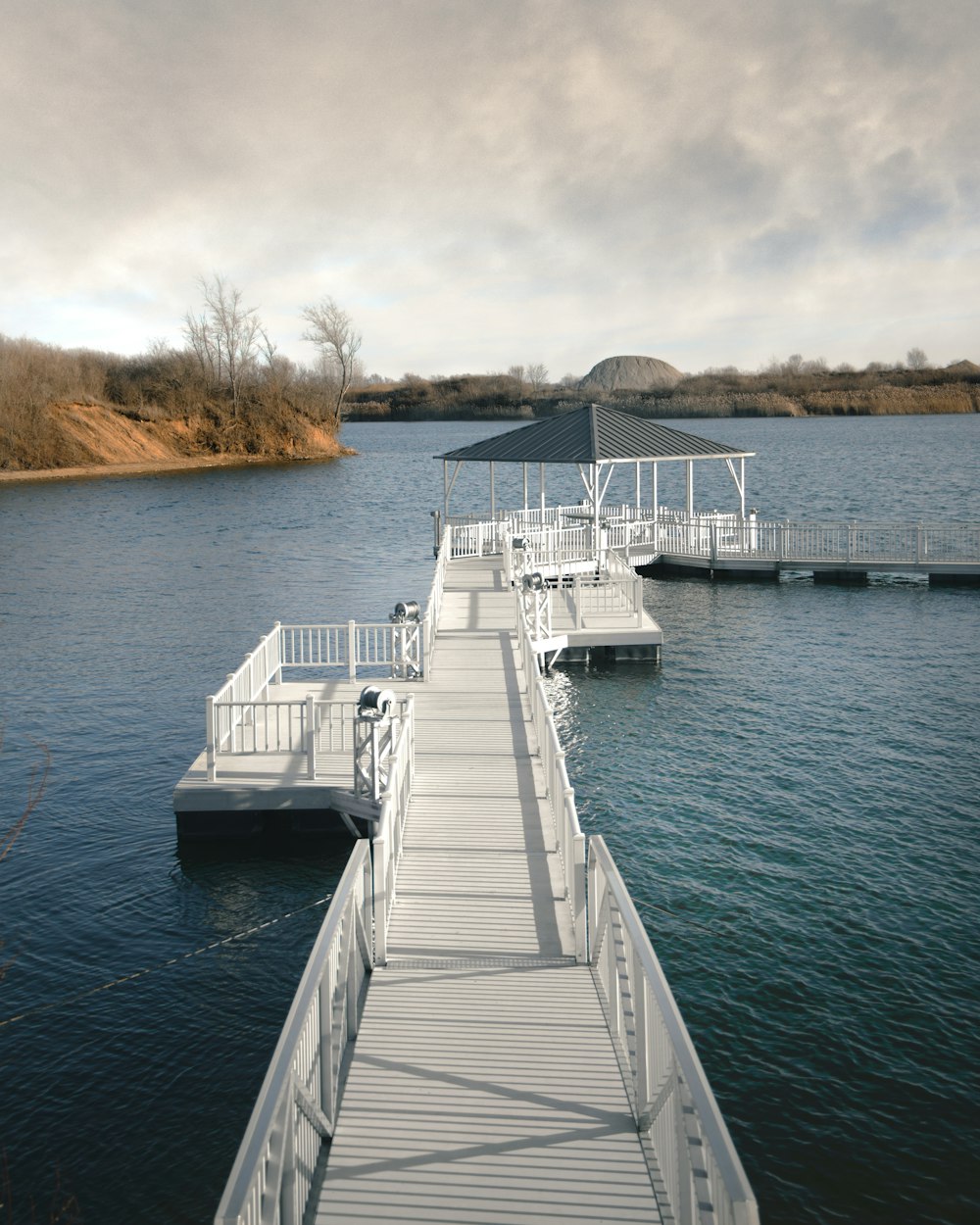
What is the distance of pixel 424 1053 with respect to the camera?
24.7ft

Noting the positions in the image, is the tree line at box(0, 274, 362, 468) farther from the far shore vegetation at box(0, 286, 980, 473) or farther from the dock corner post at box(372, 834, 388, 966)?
the dock corner post at box(372, 834, 388, 966)

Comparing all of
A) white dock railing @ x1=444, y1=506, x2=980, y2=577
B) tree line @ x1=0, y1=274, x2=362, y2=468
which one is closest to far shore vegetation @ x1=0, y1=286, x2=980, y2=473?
tree line @ x1=0, y1=274, x2=362, y2=468

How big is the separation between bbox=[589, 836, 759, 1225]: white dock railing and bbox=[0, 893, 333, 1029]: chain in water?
4.58 m

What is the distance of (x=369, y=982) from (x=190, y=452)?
102510 millimetres

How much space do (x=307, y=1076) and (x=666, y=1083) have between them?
1.89 metres

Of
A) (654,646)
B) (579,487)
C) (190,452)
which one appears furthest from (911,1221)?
(190,452)

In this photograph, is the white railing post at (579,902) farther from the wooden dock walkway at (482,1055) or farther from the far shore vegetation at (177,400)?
the far shore vegetation at (177,400)

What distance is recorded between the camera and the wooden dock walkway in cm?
608

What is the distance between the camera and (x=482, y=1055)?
24.5 ft

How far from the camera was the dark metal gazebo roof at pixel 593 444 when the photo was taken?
102ft

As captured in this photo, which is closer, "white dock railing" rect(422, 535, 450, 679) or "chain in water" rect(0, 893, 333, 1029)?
"chain in water" rect(0, 893, 333, 1029)

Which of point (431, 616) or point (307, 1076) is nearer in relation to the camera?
point (307, 1076)

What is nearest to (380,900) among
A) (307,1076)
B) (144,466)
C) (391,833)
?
(391,833)

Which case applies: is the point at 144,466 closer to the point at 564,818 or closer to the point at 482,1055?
the point at 564,818
